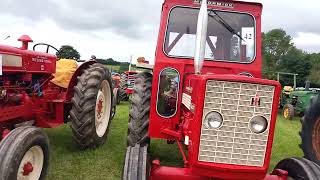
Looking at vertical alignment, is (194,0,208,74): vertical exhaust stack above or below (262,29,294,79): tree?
below

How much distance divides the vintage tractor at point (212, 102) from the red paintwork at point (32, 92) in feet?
4.66

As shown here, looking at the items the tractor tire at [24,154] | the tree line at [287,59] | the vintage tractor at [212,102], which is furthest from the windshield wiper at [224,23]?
the tree line at [287,59]

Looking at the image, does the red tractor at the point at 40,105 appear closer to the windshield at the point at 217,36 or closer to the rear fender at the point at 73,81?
the rear fender at the point at 73,81

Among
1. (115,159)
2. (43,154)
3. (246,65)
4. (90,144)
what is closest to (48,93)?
(90,144)

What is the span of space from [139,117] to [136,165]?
148cm

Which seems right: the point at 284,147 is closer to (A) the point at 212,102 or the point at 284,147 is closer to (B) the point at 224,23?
(B) the point at 224,23

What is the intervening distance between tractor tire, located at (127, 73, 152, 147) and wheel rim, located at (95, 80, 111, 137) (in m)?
1.39

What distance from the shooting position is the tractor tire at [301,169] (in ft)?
10.9

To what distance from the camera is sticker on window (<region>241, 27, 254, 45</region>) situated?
4.79m

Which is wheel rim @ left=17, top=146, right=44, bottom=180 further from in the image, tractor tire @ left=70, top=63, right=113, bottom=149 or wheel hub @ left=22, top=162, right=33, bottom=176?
tractor tire @ left=70, top=63, right=113, bottom=149

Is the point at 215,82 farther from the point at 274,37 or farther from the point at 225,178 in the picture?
the point at 274,37

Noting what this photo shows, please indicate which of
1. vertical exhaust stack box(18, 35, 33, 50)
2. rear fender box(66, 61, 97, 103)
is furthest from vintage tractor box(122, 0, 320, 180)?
vertical exhaust stack box(18, 35, 33, 50)

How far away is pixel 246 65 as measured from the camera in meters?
4.72

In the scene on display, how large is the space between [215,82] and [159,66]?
5.66 ft
